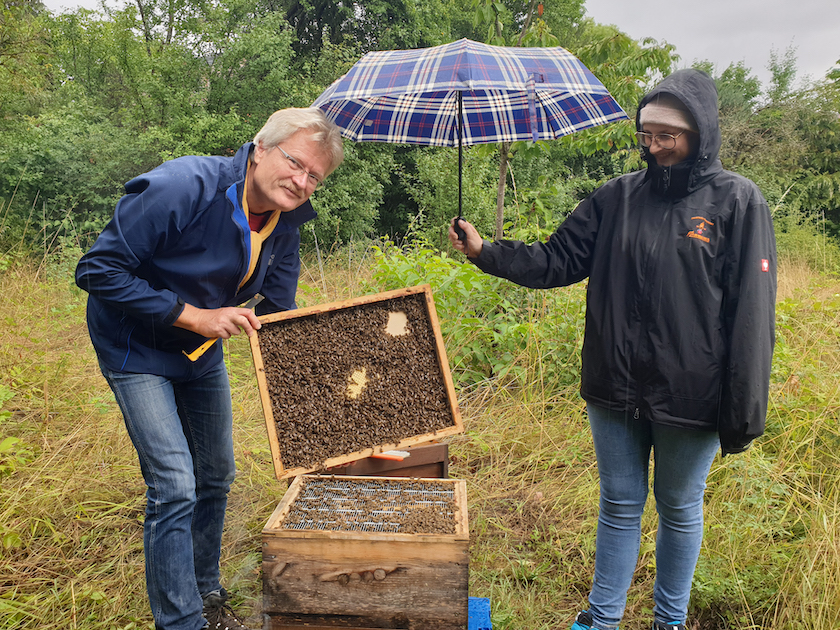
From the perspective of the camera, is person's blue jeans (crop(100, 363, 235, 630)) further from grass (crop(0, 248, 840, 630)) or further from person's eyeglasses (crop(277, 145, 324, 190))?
person's eyeglasses (crop(277, 145, 324, 190))

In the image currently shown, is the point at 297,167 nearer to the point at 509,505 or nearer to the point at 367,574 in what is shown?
the point at 367,574

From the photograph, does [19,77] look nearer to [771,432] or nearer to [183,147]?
[183,147]

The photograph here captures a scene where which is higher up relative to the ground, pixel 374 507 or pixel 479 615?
pixel 374 507

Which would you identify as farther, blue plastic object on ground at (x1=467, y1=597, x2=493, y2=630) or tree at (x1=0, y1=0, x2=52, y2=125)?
tree at (x1=0, y1=0, x2=52, y2=125)

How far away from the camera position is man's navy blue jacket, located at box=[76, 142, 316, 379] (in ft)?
6.36

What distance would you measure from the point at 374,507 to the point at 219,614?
2.98 feet

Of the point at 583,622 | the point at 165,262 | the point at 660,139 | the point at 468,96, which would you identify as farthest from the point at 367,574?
the point at 468,96

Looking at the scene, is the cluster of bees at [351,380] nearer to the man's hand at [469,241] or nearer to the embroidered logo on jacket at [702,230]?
the man's hand at [469,241]

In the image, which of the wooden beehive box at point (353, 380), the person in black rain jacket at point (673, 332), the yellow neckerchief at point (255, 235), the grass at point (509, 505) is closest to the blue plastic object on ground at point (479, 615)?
the grass at point (509, 505)

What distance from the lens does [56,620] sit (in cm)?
255

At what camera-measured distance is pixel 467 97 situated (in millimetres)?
3020

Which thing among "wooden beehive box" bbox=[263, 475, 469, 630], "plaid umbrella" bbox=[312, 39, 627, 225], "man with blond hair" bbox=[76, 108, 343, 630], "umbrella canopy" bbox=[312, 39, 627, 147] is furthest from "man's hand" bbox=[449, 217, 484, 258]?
"wooden beehive box" bbox=[263, 475, 469, 630]

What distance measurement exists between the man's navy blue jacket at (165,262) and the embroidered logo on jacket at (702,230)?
1667 millimetres

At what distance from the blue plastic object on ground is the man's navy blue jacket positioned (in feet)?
5.00
